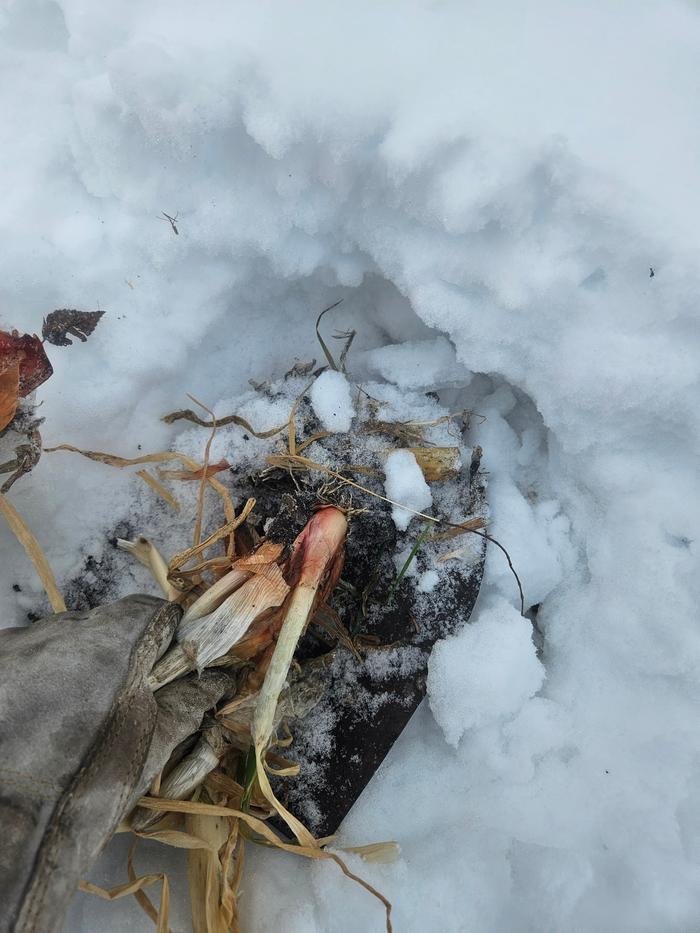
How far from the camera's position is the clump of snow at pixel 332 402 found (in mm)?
1291

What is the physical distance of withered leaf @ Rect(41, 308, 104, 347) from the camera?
3.90ft

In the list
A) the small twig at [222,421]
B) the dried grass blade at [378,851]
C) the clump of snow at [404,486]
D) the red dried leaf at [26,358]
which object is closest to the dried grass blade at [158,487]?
the small twig at [222,421]

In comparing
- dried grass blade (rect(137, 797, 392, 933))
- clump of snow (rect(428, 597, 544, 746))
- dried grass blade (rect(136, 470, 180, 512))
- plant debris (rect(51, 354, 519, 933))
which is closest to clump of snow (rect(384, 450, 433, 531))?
plant debris (rect(51, 354, 519, 933))

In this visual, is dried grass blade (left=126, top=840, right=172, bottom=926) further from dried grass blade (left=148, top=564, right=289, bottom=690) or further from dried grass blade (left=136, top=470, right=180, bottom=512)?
dried grass blade (left=136, top=470, right=180, bottom=512)

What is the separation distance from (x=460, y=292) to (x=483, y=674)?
0.65 m

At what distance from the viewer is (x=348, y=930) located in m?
1.19

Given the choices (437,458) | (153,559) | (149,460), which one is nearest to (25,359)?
(149,460)

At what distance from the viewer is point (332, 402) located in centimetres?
130

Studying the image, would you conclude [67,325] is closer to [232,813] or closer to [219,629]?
[219,629]

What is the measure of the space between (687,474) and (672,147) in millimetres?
528

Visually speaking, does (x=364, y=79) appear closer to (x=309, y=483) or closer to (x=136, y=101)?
(x=136, y=101)

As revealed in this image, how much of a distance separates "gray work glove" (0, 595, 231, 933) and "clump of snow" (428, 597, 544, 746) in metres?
0.46

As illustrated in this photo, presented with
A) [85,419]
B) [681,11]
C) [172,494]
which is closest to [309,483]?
[172,494]

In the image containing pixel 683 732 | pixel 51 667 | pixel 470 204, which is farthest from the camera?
pixel 683 732
